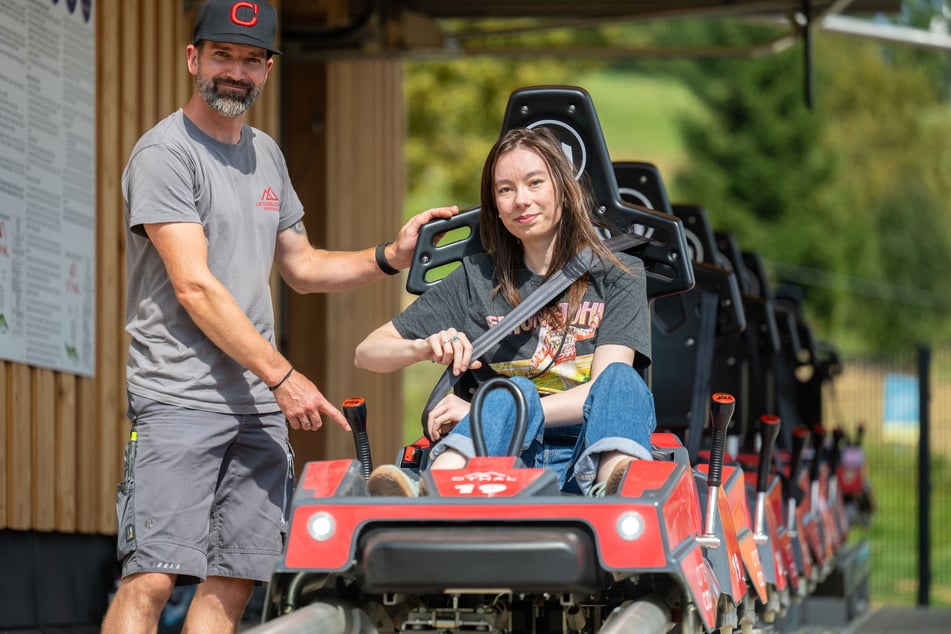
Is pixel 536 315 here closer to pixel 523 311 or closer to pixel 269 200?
pixel 523 311

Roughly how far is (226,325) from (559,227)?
3.83ft

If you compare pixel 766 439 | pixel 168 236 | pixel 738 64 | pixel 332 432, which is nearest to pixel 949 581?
pixel 332 432

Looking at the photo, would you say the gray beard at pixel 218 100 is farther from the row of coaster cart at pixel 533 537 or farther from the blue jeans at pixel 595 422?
the blue jeans at pixel 595 422

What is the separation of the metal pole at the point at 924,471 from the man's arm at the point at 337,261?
27.7 ft

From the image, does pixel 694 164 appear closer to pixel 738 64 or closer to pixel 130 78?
pixel 738 64

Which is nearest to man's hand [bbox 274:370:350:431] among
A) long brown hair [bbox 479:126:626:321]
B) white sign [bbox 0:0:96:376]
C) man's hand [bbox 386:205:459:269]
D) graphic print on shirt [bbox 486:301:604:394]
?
graphic print on shirt [bbox 486:301:604:394]

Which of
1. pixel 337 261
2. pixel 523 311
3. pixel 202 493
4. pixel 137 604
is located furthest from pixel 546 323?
pixel 137 604

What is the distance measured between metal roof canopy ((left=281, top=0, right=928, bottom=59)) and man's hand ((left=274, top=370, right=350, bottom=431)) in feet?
20.5

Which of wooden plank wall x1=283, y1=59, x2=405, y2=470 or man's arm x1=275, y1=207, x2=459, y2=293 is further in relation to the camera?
wooden plank wall x1=283, y1=59, x2=405, y2=470

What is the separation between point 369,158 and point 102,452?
5027mm

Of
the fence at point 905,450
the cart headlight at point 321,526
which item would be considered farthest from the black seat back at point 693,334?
the fence at point 905,450

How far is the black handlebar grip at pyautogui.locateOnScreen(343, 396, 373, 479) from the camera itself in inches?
192

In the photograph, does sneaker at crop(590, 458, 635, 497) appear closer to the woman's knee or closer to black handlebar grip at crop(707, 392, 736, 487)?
the woman's knee

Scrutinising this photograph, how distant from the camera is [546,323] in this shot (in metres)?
5.35
